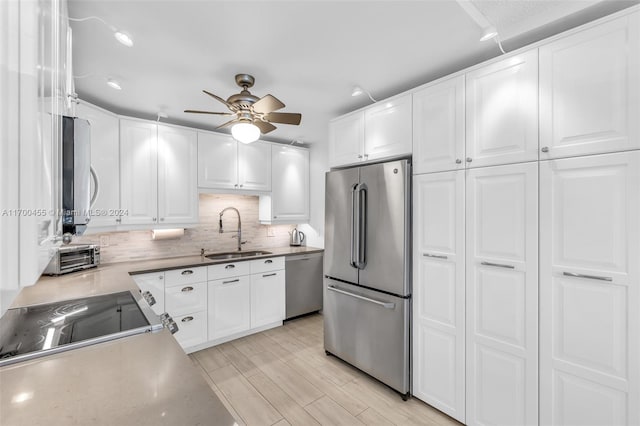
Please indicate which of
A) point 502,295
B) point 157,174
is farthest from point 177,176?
point 502,295

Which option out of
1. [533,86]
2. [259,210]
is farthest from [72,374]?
[259,210]

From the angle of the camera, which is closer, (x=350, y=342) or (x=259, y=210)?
(x=350, y=342)

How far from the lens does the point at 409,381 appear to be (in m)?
2.27

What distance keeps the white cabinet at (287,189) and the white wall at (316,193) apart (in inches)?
3.0

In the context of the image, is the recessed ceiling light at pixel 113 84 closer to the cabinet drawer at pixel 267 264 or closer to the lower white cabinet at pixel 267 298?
the cabinet drawer at pixel 267 264

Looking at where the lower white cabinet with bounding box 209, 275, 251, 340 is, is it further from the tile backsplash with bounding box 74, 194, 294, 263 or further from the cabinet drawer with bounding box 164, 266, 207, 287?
the tile backsplash with bounding box 74, 194, 294, 263

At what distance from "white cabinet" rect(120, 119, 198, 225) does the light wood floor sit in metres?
1.52

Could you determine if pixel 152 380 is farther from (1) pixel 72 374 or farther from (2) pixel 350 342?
(2) pixel 350 342

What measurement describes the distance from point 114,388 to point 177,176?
269 centimetres

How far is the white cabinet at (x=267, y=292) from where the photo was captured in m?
3.46

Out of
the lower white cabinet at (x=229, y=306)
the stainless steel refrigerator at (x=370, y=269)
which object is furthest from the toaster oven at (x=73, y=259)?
the stainless steel refrigerator at (x=370, y=269)

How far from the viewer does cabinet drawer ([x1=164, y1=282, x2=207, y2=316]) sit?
286 centimetres

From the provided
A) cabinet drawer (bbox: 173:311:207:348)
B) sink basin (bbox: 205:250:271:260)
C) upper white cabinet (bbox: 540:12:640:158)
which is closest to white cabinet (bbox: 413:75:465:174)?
upper white cabinet (bbox: 540:12:640:158)

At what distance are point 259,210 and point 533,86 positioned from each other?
11.1ft
